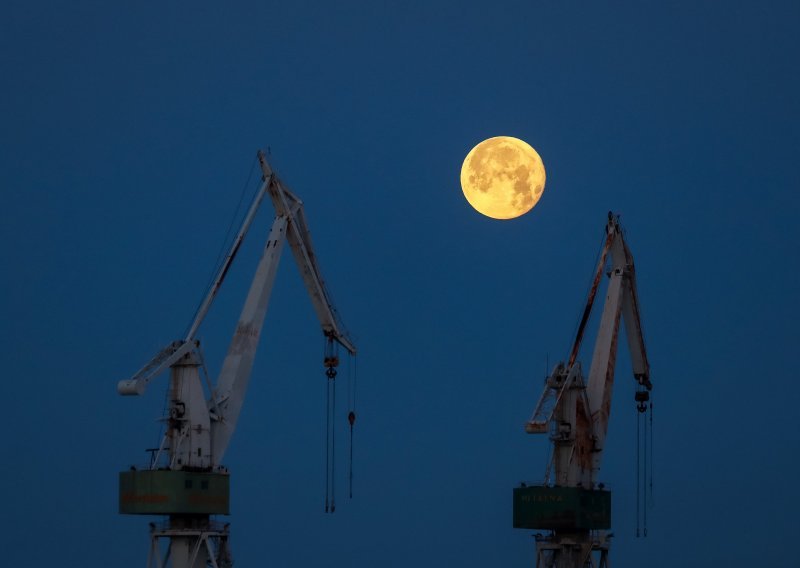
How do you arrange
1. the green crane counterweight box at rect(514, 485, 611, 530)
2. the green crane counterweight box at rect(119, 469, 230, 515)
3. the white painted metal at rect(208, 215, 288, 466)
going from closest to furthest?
the green crane counterweight box at rect(119, 469, 230, 515), the white painted metal at rect(208, 215, 288, 466), the green crane counterweight box at rect(514, 485, 611, 530)

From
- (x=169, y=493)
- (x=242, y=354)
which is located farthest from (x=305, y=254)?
(x=169, y=493)

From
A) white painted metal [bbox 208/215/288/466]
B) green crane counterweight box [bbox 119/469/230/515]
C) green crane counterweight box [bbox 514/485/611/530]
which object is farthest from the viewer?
green crane counterweight box [bbox 514/485/611/530]

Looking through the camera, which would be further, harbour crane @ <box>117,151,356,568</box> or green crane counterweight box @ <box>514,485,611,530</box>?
green crane counterweight box @ <box>514,485,611,530</box>

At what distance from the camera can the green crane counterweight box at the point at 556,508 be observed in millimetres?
119250

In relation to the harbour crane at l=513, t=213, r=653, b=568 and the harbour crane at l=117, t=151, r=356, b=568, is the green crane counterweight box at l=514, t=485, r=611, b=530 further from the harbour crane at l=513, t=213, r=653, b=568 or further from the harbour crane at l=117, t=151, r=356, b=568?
the harbour crane at l=117, t=151, r=356, b=568

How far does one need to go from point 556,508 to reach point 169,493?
26623 mm

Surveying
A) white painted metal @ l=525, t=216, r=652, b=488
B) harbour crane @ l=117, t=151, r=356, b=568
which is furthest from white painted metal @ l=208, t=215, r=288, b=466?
white painted metal @ l=525, t=216, r=652, b=488

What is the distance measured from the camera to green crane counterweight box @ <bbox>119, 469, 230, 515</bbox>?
4099 inches

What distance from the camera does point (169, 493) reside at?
4099 inches

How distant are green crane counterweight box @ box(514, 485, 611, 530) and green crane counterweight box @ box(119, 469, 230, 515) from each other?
881 inches

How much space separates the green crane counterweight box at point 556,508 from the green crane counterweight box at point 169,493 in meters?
22.4

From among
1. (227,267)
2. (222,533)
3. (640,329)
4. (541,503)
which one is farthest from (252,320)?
(640,329)

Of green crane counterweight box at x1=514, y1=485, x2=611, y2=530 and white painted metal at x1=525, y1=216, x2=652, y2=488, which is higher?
white painted metal at x1=525, y1=216, x2=652, y2=488

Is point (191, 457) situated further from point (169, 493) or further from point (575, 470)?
point (575, 470)
